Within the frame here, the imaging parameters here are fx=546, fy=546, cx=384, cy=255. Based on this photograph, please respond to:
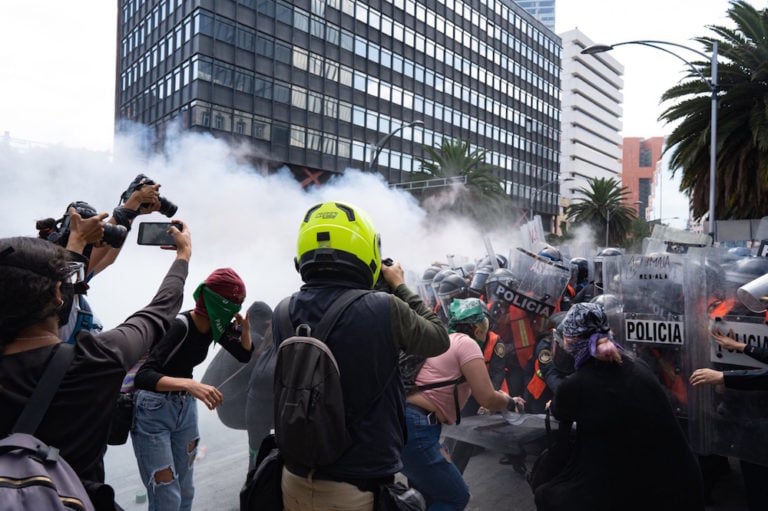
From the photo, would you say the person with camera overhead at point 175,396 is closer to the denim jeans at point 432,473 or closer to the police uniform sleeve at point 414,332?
the denim jeans at point 432,473

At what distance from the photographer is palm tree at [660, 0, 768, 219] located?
50.2ft

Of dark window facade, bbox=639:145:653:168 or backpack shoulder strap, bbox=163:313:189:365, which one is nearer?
backpack shoulder strap, bbox=163:313:189:365

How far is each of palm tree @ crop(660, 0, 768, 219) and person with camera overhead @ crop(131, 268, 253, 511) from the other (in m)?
15.7

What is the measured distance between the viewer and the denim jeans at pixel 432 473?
2760mm

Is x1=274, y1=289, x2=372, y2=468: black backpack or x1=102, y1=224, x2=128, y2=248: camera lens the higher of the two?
x1=102, y1=224, x2=128, y2=248: camera lens

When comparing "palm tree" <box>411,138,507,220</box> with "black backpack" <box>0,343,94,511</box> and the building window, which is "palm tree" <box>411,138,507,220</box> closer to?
"black backpack" <box>0,343,94,511</box>

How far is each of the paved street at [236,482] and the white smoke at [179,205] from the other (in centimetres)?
307

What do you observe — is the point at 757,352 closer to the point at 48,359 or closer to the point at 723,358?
the point at 723,358

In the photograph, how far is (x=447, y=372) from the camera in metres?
3.03

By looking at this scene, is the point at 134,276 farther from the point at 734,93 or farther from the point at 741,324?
the point at 734,93

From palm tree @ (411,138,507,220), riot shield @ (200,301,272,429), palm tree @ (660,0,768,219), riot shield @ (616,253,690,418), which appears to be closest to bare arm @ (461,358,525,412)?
riot shield @ (616,253,690,418)

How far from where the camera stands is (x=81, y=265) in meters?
1.86

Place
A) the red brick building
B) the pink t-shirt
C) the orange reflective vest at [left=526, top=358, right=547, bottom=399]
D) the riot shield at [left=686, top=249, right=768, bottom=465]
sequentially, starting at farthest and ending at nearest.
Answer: the red brick building
the orange reflective vest at [left=526, top=358, right=547, bottom=399]
the riot shield at [left=686, top=249, right=768, bottom=465]
the pink t-shirt

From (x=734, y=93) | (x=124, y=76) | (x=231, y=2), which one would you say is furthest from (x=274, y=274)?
(x=124, y=76)
